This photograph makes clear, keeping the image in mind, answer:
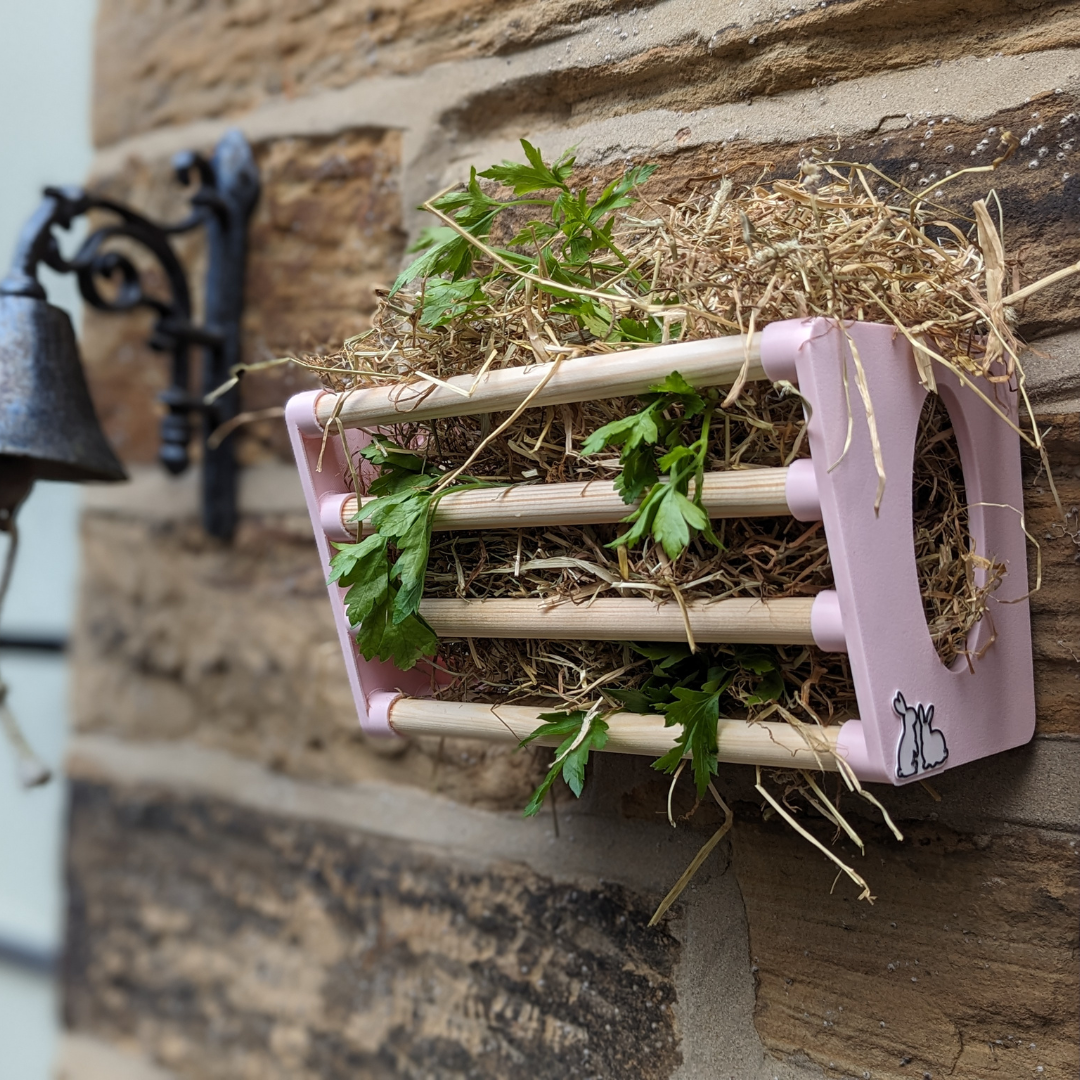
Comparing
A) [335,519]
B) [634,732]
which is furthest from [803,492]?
[335,519]

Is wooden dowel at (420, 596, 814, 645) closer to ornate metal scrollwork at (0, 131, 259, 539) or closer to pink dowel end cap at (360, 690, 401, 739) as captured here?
pink dowel end cap at (360, 690, 401, 739)

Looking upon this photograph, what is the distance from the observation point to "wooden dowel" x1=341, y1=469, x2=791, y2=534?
40 centimetres

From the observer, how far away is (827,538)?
394 millimetres

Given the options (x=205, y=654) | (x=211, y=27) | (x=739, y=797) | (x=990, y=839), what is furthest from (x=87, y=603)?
(x=990, y=839)

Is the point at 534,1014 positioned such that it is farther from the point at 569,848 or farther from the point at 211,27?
the point at 211,27

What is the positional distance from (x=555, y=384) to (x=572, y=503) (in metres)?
0.05

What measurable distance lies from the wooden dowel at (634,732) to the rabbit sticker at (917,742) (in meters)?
0.03

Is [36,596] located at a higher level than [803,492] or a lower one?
lower

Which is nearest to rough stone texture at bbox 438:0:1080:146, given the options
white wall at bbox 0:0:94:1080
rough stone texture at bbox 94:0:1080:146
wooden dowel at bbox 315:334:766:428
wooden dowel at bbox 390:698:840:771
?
rough stone texture at bbox 94:0:1080:146

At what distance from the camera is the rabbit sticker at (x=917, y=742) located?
41 cm

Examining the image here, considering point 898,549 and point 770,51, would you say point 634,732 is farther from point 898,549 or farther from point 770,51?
point 770,51

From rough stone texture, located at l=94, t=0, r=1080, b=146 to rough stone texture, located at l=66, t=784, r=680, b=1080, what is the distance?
502mm

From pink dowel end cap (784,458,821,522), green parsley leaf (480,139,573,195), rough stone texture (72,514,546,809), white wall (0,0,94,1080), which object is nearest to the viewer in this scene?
pink dowel end cap (784,458,821,522)

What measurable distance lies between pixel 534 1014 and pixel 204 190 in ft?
2.21
